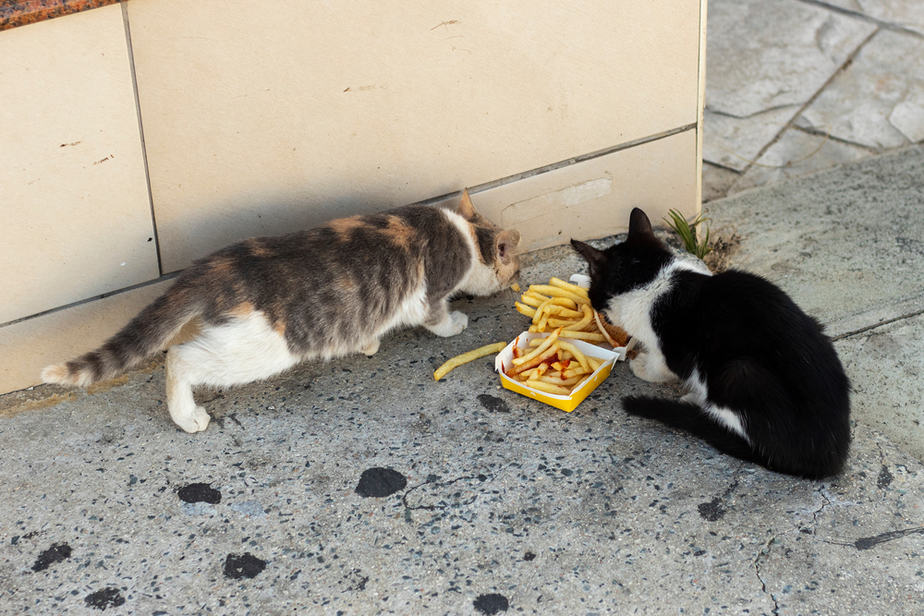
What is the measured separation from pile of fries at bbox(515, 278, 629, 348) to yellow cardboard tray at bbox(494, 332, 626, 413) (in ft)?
0.28

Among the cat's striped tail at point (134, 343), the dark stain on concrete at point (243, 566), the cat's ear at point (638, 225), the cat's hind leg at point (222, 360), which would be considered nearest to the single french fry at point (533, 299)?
the cat's ear at point (638, 225)

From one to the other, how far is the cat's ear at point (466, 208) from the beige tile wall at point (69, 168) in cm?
152

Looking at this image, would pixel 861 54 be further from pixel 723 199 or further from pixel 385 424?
pixel 385 424

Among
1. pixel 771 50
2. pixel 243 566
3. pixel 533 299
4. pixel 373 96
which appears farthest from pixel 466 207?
pixel 771 50

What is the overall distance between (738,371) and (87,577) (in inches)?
103

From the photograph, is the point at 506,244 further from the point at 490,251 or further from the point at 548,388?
the point at 548,388

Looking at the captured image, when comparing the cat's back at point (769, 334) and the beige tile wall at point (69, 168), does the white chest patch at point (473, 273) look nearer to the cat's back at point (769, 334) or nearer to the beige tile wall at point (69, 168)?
the cat's back at point (769, 334)

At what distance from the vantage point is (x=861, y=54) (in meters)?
6.85

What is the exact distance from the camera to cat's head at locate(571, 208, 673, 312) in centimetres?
401

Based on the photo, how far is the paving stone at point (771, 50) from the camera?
662 centimetres

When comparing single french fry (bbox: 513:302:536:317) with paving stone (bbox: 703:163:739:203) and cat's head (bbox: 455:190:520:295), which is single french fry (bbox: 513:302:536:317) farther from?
paving stone (bbox: 703:163:739:203)

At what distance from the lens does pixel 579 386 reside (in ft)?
13.0

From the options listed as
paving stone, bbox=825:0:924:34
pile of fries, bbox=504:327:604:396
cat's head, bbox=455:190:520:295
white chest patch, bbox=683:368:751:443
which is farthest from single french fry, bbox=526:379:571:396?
paving stone, bbox=825:0:924:34

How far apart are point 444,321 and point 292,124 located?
1217 mm
